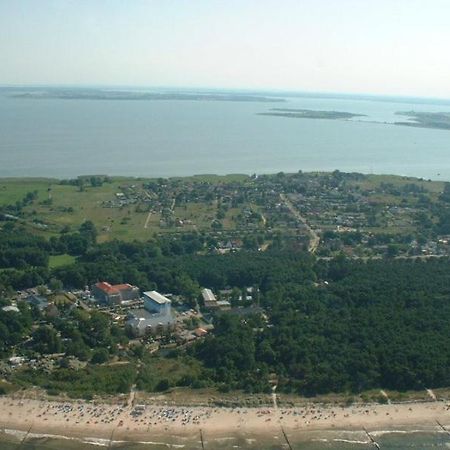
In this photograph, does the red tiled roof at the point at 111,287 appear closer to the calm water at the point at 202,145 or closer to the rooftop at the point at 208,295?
the rooftop at the point at 208,295

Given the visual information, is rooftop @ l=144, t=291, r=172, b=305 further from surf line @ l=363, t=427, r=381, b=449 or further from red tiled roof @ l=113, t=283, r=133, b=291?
surf line @ l=363, t=427, r=381, b=449

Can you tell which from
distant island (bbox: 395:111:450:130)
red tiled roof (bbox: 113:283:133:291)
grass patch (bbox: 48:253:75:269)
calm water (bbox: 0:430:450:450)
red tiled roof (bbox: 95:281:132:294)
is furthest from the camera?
distant island (bbox: 395:111:450:130)

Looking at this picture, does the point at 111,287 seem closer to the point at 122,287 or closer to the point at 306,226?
the point at 122,287

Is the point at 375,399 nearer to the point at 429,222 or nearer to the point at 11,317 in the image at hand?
the point at 11,317

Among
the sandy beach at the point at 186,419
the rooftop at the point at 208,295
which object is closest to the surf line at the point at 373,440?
the sandy beach at the point at 186,419

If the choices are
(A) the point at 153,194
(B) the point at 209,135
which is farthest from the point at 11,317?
(B) the point at 209,135

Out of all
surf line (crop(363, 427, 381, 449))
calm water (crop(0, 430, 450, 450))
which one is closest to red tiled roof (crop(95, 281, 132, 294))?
calm water (crop(0, 430, 450, 450))
